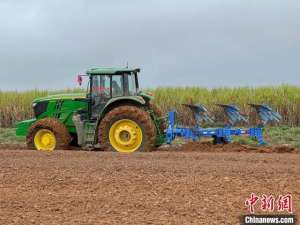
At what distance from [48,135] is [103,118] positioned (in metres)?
1.62

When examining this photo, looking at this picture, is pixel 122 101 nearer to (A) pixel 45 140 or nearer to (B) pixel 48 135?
(B) pixel 48 135

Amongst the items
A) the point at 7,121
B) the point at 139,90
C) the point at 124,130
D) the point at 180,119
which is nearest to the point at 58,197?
the point at 124,130

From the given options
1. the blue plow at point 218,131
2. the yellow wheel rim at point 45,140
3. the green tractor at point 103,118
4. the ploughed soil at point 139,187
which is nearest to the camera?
the ploughed soil at point 139,187

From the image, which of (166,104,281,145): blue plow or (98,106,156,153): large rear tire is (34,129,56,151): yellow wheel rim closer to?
(98,106,156,153): large rear tire

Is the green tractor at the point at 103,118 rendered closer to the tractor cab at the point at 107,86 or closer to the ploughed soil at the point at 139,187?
the tractor cab at the point at 107,86

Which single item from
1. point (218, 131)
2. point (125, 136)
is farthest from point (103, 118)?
point (218, 131)

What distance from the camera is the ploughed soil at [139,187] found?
7184 mm

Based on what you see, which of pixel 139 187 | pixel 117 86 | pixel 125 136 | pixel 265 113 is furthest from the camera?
pixel 265 113

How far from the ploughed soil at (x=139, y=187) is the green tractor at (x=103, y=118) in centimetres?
171

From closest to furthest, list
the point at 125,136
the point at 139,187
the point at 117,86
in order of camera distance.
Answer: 1. the point at 139,187
2. the point at 125,136
3. the point at 117,86

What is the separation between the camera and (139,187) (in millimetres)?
8750

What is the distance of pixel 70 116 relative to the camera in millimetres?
15242

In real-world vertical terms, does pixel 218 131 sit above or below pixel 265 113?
below

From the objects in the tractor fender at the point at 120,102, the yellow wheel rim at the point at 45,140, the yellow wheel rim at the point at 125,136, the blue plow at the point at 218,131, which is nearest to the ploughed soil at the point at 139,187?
the yellow wheel rim at the point at 125,136
